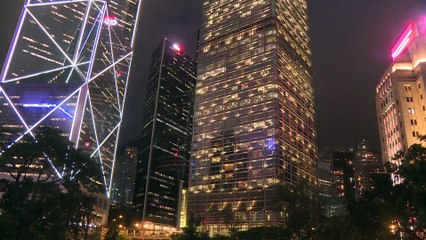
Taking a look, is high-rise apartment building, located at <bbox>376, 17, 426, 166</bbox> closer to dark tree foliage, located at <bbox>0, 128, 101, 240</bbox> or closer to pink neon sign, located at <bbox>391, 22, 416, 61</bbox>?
pink neon sign, located at <bbox>391, 22, 416, 61</bbox>

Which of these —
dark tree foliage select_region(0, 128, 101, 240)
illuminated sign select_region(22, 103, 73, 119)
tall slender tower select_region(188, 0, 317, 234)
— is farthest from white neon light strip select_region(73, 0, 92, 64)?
dark tree foliage select_region(0, 128, 101, 240)

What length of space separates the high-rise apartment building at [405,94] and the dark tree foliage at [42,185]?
304ft

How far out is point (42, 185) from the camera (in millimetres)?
40562

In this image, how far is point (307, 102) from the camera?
6629 inches

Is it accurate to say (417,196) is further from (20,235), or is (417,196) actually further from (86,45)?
(86,45)

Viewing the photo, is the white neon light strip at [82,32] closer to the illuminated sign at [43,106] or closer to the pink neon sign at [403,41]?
the illuminated sign at [43,106]

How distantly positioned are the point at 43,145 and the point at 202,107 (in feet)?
402

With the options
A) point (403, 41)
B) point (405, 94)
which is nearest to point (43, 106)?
Result: point (405, 94)

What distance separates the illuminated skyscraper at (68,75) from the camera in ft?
410

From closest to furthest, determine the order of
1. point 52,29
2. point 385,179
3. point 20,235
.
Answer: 1. point 20,235
2. point 385,179
3. point 52,29

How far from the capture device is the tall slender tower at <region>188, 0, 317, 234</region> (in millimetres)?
136000

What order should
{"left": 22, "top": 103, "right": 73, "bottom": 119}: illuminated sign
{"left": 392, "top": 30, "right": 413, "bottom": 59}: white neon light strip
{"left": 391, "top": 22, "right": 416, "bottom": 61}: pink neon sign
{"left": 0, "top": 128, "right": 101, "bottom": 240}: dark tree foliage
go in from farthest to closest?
{"left": 22, "top": 103, "right": 73, "bottom": 119}: illuminated sign, {"left": 392, "top": 30, "right": 413, "bottom": 59}: white neon light strip, {"left": 391, "top": 22, "right": 416, "bottom": 61}: pink neon sign, {"left": 0, "top": 128, "right": 101, "bottom": 240}: dark tree foliage

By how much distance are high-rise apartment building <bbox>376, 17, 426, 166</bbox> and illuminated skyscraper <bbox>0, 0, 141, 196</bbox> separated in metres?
97.3

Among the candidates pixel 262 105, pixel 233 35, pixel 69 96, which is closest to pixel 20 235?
pixel 69 96
